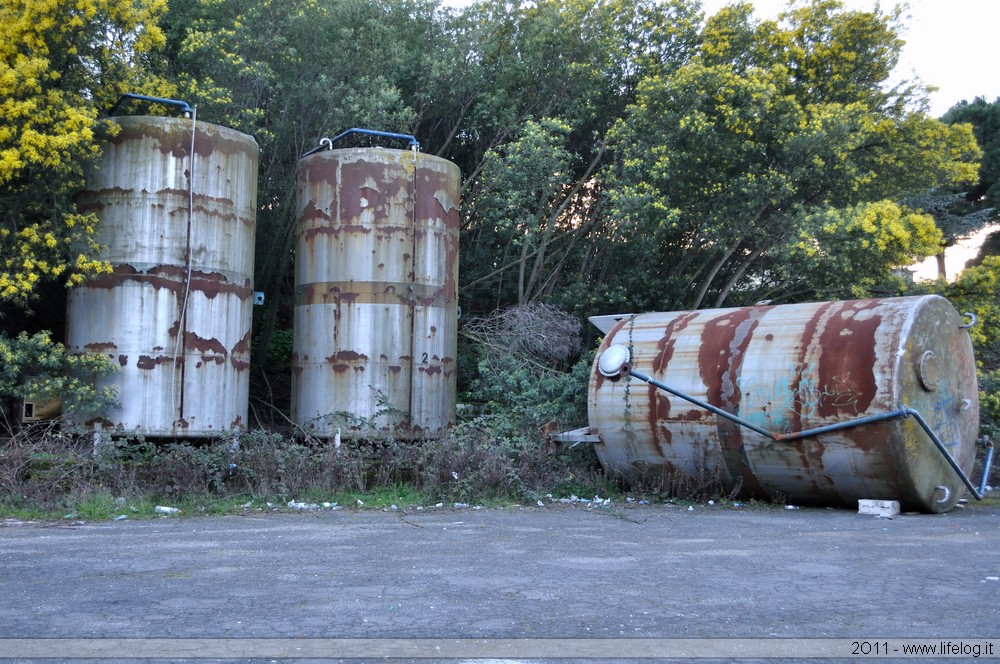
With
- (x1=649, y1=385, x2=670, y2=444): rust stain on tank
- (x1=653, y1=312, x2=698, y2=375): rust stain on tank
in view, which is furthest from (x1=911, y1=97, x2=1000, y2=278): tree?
(x1=649, y1=385, x2=670, y2=444): rust stain on tank

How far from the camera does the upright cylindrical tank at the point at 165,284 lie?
36.4 feet

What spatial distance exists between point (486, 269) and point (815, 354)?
8.15m

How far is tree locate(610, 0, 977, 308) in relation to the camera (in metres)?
14.3

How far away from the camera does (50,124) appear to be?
1035cm

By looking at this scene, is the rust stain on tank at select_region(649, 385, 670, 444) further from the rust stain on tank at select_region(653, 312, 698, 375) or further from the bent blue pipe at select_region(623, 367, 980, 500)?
the rust stain on tank at select_region(653, 312, 698, 375)

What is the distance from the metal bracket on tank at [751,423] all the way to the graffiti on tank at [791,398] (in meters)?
0.12

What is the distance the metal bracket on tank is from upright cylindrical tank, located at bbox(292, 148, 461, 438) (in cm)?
270

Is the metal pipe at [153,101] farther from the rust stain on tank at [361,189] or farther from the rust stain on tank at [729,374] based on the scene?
the rust stain on tank at [729,374]

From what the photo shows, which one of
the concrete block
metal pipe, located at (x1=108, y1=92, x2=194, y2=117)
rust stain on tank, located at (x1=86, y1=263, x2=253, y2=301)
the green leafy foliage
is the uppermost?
metal pipe, located at (x1=108, y1=92, x2=194, y2=117)

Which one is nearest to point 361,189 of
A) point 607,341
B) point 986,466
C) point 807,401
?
point 607,341

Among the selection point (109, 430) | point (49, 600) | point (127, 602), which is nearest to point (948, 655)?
point (127, 602)

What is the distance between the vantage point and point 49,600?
520 cm

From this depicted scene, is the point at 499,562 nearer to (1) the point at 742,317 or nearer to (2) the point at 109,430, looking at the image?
(1) the point at 742,317

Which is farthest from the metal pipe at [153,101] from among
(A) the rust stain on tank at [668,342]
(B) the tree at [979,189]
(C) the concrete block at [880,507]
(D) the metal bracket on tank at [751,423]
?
(B) the tree at [979,189]
